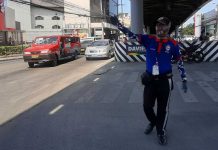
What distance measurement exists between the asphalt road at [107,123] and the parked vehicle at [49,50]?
38.9ft

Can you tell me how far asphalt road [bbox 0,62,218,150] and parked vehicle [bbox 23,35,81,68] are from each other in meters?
11.9

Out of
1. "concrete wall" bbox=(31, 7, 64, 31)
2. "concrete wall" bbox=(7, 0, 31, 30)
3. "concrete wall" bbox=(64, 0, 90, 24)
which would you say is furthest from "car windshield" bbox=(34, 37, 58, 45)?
"concrete wall" bbox=(31, 7, 64, 31)

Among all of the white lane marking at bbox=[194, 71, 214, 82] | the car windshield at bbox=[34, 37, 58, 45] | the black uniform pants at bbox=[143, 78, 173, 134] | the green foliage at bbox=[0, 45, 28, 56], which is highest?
the car windshield at bbox=[34, 37, 58, 45]

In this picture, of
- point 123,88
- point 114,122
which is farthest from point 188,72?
point 114,122

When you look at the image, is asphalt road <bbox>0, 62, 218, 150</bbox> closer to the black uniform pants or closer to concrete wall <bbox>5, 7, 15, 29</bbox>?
the black uniform pants

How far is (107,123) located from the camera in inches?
313

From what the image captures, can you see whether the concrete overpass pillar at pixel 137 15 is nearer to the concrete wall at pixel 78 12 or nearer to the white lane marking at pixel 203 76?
the white lane marking at pixel 203 76

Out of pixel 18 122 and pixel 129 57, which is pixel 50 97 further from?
pixel 129 57

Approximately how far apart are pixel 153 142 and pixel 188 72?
438 inches

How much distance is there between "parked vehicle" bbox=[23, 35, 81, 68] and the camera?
2436 cm

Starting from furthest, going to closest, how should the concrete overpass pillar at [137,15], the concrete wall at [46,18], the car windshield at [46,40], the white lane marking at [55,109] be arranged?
the concrete wall at [46,18] < the concrete overpass pillar at [137,15] < the car windshield at [46,40] < the white lane marking at [55,109]

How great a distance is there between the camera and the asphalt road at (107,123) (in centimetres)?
652

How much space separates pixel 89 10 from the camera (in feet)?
293

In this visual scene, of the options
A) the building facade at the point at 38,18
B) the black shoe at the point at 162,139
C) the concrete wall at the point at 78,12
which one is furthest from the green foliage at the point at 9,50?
the concrete wall at the point at 78,12
